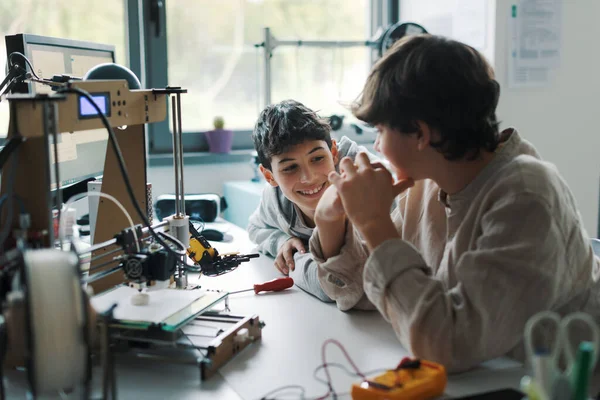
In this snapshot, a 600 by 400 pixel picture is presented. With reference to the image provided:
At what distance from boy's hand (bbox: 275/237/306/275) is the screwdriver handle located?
10 cm

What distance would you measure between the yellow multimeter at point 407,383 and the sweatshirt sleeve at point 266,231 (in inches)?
33.7

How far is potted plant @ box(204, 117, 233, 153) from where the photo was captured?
2852 mm

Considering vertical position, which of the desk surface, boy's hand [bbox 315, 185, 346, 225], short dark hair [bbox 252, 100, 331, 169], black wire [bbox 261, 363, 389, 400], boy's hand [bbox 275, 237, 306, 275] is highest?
short dark hair [bbox 252, 100, 331, 169]

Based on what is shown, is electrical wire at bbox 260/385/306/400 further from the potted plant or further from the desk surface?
the potted plant

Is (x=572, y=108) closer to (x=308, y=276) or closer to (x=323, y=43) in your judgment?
(x=323, y=43)

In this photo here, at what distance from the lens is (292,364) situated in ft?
3.43

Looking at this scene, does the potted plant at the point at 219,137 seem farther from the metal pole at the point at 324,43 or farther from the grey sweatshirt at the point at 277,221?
the grey sweatshirt at the point at 277,221

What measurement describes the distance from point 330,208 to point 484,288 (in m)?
0.37

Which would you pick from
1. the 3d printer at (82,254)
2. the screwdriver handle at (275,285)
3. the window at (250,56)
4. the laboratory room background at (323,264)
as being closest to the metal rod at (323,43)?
the window at (250,56)

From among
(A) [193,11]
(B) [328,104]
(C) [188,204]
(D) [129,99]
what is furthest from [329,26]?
(D) [129,99]

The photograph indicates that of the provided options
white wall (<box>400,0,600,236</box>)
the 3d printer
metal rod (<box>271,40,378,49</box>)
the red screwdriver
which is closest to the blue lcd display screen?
the 3d printer

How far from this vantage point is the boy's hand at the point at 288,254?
63.1 inches

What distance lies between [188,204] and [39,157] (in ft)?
4.34

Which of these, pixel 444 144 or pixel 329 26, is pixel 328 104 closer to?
pixel 329 26
